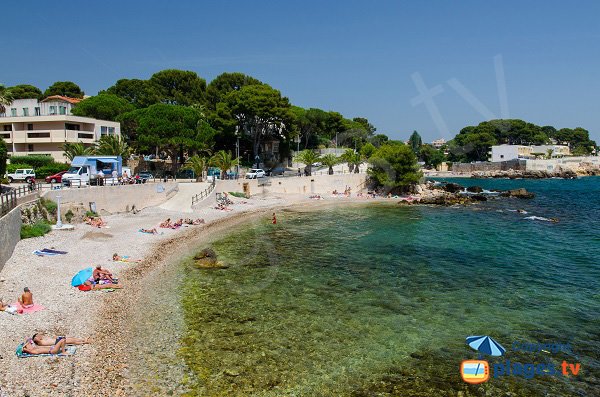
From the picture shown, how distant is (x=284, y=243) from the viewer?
29.9 m

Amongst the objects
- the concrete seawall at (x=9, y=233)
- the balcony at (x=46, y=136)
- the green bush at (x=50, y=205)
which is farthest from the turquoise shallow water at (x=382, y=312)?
the balcony at (x=46, y=136)

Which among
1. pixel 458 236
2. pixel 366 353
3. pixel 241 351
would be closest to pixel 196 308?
pixel 241 351

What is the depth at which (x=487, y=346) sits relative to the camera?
43.5 ft

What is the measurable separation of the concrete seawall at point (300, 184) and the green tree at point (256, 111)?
12267 millimetres

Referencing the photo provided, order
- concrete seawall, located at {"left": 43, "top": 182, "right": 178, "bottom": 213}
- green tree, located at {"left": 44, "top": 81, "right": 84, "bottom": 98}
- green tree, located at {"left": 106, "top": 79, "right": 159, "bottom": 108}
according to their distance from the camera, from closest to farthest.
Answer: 1. concrete seawall, located at {"left": 43, "top": 182, "right": 178, "bottom": 213}
2. green tree, located at {"left": 106, "top": 79, "right": 159, "bottom": 108}
3. green tree, located at {"left": 44, "top": 81, "right": 84, "bottom": 98}

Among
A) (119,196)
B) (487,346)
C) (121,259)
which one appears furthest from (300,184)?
(487,346)

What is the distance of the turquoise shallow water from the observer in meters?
11.7

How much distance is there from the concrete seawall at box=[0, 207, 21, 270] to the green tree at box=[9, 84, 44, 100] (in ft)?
236

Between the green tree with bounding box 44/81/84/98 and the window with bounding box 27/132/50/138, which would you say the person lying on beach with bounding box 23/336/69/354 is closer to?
the window with bounding box 27/132/50/138

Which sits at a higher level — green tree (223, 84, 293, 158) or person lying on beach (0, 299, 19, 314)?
green tree (223, 84, 293, 158)

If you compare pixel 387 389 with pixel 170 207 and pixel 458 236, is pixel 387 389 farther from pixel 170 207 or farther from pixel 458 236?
pixel 170 207

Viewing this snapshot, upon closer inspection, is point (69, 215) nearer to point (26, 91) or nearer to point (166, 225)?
point (166, 225)

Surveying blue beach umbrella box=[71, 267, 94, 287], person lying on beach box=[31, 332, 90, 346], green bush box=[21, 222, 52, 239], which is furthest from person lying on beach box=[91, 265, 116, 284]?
green bush box=[21, 222, 52, 239]

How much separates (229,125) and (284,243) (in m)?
39.6
